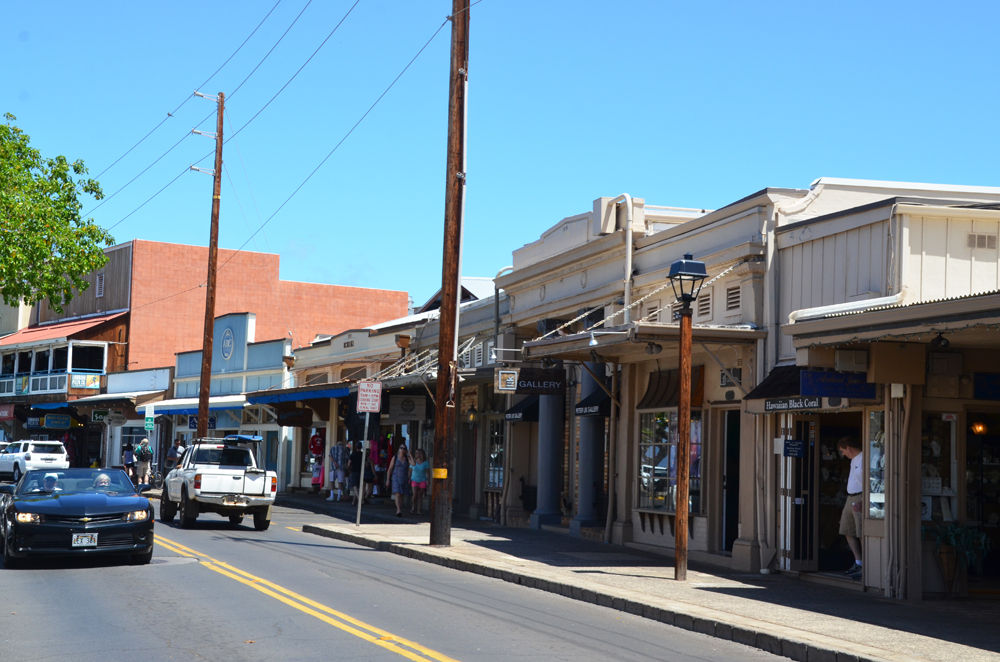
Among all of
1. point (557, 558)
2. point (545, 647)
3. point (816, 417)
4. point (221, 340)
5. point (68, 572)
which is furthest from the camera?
point (221, 340)

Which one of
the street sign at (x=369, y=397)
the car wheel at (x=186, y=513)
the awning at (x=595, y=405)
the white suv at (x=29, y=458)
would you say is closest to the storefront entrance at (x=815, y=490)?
the awning at (x=595, y=405)

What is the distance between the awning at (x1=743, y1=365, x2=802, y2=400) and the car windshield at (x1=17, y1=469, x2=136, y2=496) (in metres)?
8.94

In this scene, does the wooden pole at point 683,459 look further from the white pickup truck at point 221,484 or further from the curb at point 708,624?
the white pickup truck at point 221,484

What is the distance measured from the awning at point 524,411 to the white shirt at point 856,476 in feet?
35.6

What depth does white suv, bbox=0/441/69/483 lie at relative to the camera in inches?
1718

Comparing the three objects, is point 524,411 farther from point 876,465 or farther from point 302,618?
point 302,618

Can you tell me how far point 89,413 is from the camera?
59.0m

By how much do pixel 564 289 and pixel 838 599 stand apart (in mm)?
11455

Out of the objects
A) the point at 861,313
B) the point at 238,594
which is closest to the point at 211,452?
the point at 238,594

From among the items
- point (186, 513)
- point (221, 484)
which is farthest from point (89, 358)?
point (221, 484)

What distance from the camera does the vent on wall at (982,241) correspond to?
49.6 ft

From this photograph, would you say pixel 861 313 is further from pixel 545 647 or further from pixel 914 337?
pixel 545 647

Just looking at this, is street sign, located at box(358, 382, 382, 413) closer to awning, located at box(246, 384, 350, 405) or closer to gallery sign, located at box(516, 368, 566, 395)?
gallery sign, located at box(516, 368, 566, 395)

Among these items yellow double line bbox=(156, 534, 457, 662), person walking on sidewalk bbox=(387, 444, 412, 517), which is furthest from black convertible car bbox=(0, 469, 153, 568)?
person walking on sidewalk bbox=(387, 444, 412, 517)
